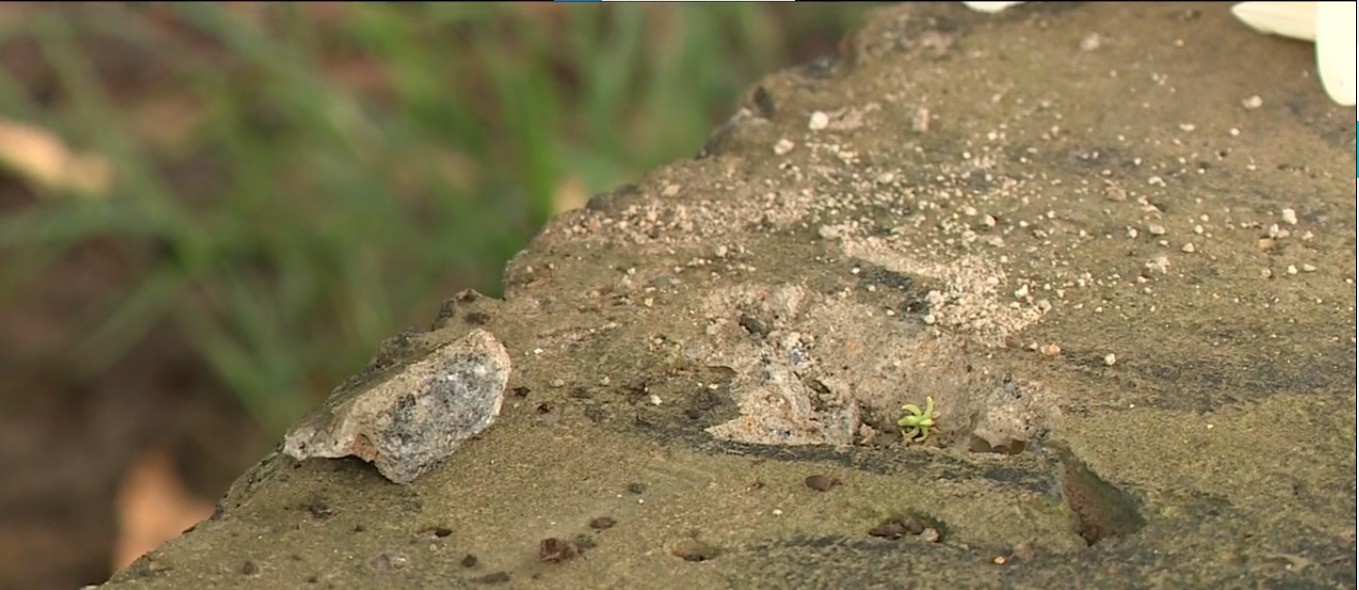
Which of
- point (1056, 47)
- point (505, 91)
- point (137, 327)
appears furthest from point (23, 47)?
point (1056, 47)

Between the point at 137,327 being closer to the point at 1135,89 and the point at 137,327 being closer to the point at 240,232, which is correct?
the point at 240,232

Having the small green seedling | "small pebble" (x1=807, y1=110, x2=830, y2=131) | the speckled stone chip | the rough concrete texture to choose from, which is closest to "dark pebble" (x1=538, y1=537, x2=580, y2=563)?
the rough concrete texture

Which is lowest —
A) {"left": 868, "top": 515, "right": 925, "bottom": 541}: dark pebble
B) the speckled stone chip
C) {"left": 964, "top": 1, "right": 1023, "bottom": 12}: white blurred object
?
{"left": 868, "top": 515, "right": 925, "bottom": 541}: dark pebble

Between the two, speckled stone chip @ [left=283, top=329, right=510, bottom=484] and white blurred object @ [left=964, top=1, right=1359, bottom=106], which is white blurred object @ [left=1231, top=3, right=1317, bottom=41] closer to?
white blurred object @ [left=964, top=1, right=1359, bottom=106]

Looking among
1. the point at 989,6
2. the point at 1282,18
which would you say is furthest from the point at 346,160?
the point at 1282,18

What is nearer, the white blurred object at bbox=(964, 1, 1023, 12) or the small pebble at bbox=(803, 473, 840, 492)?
the small pebble at bbox=(803, 473, 840, 492)

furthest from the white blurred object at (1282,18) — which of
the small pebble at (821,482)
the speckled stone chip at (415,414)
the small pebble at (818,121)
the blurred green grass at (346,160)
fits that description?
the blurred green grass at (346,160)

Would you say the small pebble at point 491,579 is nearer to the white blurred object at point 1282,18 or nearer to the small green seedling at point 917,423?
the small green seedling at point 917,423
